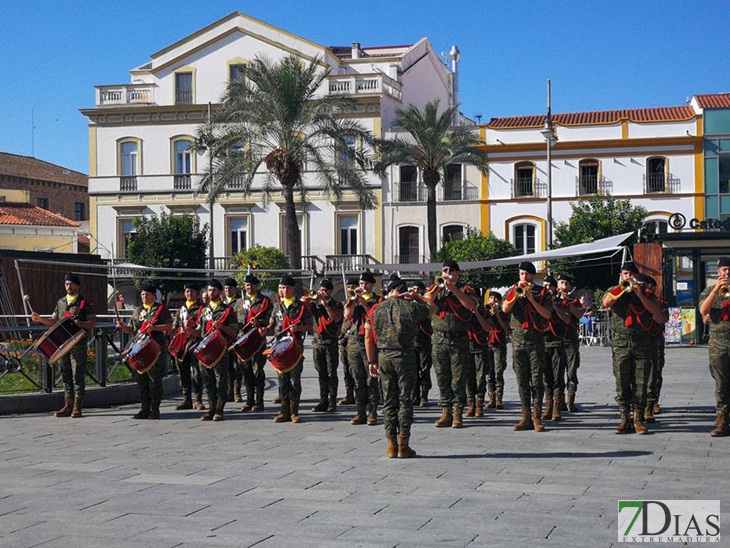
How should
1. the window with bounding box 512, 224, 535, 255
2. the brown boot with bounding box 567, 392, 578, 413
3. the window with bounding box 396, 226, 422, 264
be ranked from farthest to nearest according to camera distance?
the window with bounding box 396, 226, 422, 264 → the window with bounding box 512, 224, 535, 255 → the brown boot with bounding box 567, 392, 578, 413

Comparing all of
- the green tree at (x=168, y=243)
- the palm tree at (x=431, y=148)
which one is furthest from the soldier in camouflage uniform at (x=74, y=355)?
the green tree at (x=168, y=243)

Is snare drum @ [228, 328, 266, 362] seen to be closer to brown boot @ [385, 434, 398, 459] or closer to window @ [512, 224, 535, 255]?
brown boot @ [385, 434, 398, 459]

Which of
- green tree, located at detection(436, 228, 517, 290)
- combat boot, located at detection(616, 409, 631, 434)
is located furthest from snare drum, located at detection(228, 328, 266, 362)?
green tree, located at detection(436, 228, 517, 290)

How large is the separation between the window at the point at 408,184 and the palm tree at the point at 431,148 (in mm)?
5218

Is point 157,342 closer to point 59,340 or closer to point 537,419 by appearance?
point 59,340

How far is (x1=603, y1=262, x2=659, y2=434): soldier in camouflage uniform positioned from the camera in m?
12.0

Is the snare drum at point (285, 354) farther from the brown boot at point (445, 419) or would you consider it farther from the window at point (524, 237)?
the window at point (524, 237)

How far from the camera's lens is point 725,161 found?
4881 centimetres

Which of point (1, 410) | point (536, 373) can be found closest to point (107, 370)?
point (1, 410)

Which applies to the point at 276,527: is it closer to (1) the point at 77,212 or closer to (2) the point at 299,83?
(2) the point at 299,83

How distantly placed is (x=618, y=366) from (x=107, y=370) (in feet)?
28.1

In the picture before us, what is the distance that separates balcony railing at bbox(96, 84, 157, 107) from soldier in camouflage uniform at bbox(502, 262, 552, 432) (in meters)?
45.1

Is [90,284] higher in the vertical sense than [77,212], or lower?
lower

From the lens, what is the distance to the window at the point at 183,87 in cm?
5484
